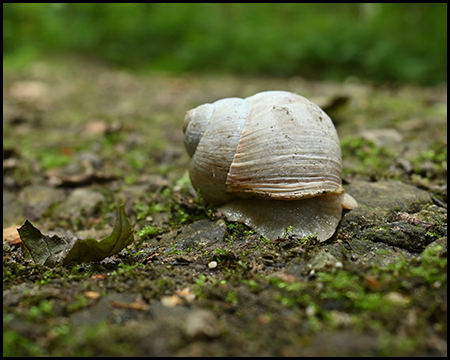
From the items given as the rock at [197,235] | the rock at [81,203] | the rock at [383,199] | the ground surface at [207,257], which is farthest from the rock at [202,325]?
the rock at [81,203]

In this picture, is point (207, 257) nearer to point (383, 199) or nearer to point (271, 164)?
point (271, 164)

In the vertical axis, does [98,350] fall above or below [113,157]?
above

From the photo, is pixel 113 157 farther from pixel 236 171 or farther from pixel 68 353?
pixel 68 353

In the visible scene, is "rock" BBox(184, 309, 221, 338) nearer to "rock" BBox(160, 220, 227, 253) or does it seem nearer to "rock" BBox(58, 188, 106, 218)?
"rock" BBox(160, 220, 227, 253)

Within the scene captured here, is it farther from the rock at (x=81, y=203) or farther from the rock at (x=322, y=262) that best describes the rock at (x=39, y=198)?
the rock at (x=322, y=262)

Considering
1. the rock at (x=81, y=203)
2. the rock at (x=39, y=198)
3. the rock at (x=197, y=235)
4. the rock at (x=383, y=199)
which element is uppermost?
the rock at (x=197, y=235)

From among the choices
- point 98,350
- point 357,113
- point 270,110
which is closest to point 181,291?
point 98,350
